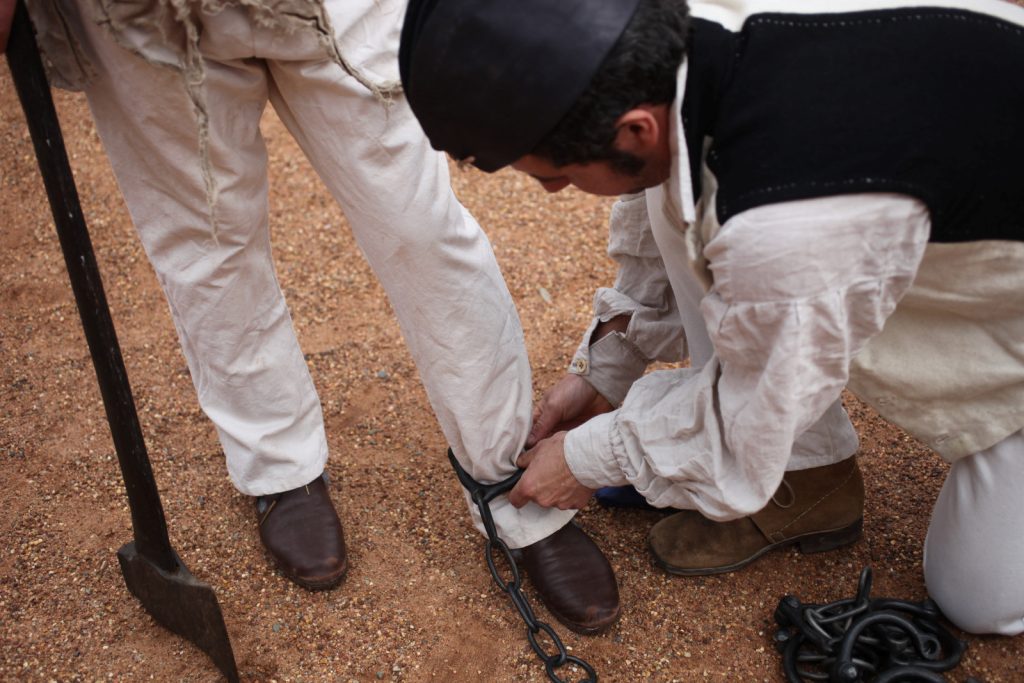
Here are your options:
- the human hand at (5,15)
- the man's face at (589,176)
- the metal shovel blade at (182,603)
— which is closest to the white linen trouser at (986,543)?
the man's face at (589,176)

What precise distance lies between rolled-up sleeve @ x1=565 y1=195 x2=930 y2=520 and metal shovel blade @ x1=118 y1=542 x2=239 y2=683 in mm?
846

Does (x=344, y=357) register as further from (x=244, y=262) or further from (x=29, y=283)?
(x=29, y=283)

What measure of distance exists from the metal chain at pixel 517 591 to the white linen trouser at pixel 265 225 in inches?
1.0

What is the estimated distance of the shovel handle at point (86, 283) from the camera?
1.49 m

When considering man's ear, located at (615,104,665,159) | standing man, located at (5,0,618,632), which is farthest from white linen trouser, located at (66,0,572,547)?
man's ear, located at (615,104,665,159)

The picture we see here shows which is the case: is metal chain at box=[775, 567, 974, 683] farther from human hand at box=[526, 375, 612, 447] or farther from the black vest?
the black vest

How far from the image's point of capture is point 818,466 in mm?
2031

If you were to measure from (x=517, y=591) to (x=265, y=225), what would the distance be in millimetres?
882

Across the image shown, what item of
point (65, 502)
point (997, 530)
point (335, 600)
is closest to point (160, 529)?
point (335, 600)

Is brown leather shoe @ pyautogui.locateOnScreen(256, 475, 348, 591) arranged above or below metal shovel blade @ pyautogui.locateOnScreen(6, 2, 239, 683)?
below

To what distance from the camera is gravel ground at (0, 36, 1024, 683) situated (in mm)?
1973

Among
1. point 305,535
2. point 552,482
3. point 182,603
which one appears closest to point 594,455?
point 552,482

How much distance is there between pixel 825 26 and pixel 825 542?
3.93ft

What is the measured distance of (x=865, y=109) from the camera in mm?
1298
